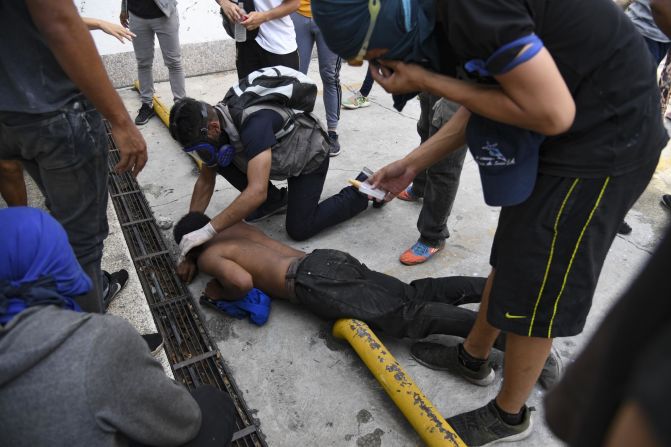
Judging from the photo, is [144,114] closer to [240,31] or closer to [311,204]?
[240,31]

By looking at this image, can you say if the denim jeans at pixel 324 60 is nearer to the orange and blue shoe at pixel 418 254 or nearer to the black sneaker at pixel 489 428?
the orange and blue shoe at pixel 418 254

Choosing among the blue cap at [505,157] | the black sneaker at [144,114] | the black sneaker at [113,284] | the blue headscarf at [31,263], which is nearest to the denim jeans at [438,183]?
the blue cap at [505,157]

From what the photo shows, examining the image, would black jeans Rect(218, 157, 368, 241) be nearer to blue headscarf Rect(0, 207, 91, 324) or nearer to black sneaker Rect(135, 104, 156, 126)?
blue headscarf Rect(0, 207, 91, 324)

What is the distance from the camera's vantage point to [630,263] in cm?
295

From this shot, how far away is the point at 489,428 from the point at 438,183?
1379 mm

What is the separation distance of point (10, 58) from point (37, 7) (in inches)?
9.3

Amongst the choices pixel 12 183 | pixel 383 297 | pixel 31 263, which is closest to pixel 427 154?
pixel 383 297

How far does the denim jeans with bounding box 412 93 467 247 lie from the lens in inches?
106

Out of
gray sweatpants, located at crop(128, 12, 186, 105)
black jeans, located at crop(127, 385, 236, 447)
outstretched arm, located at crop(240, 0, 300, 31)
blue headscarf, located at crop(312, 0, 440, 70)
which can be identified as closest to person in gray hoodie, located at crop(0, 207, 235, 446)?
black jeans, located at crop(127, 385, 236, 447)

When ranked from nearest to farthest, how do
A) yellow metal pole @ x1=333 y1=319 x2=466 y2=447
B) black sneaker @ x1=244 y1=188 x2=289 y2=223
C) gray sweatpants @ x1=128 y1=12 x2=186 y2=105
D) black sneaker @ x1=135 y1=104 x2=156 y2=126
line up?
yellow metal pole @ x1=333 y1=319 x2=466 y2=447 < black sneaker @ x1=244 y1=188 x2=289 y2=223 < gray sweatpants @ x1=128 y1=12 x2=186 y2=105 < black sneaker @ x1=135 y1=104 x2=156 y2=126

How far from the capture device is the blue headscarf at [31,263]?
3.86 feet

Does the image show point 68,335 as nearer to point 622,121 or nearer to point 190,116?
point 622,121

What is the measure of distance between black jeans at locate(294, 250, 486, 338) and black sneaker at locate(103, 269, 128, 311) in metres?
0.94

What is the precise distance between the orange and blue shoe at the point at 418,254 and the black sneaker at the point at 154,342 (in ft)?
4.77
